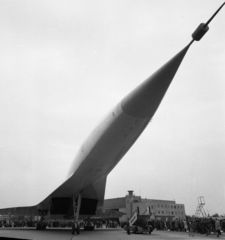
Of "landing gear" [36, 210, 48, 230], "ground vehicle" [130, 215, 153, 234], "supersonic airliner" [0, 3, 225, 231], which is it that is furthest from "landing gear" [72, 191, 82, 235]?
"landing gear" [36, 210, 48, 230]

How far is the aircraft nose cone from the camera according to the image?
16.4 ft

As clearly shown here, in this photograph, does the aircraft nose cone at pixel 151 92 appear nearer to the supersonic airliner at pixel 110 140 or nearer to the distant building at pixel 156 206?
the supersonic airliner at pixel 110 140

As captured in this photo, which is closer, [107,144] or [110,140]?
[110,140]

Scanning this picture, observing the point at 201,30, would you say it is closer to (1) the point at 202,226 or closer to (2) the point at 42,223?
(1) the point at 202,226

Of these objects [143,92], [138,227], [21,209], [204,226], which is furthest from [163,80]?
[21,209]

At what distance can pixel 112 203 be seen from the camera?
35.8 m

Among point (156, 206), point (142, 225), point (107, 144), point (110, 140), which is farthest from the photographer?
point (156, 206)

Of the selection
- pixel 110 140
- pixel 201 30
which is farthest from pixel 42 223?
pixel 201 30

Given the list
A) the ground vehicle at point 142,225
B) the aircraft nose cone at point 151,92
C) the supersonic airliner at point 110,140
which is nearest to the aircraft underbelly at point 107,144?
the supersonic airliner at point 110,140

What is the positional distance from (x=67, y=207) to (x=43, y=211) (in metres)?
3.11

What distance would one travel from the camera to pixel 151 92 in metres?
5.53

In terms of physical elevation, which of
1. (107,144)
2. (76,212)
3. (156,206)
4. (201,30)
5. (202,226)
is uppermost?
(156,206)

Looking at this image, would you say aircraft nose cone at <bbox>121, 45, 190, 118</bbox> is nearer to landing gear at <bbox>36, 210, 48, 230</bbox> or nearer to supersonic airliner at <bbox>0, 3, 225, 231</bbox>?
supersonic airliner at <bbox>0, 3, 225, 231</bbox>

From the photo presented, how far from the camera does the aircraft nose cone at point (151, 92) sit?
16.4 feet
